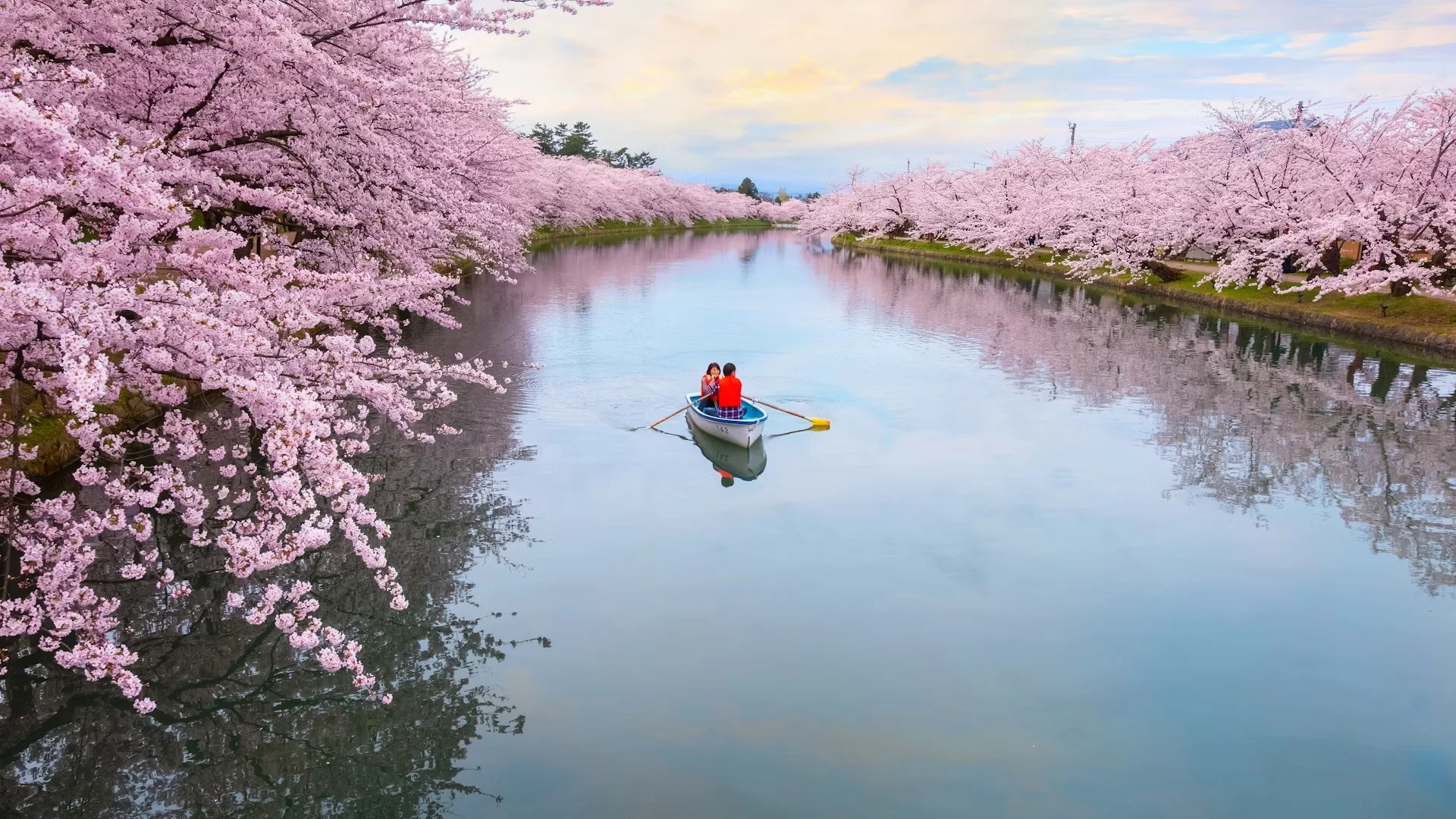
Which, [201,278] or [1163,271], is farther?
[1163,271]

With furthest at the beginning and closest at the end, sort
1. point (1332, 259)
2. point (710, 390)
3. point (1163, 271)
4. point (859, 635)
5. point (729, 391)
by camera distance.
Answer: point (1163, 271)
point (1332, 259)
point (710, 390)
point (729, 391)
point (859, 635)

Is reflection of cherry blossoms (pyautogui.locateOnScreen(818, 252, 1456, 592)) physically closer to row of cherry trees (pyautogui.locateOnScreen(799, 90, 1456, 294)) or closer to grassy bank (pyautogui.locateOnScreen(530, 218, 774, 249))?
row of cherry trees (pyautogui.locateOnScreen(799, 90, 1456, 294))

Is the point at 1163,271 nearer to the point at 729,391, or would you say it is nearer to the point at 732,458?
the point at 729,391

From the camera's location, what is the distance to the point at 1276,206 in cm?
3253

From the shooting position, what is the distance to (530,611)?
10.0 meters

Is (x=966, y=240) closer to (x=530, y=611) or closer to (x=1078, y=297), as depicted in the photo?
(x=1078, y=297)

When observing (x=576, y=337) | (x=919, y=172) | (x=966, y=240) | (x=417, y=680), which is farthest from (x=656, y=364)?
(x=919, y=172)

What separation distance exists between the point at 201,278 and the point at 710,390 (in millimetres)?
10545

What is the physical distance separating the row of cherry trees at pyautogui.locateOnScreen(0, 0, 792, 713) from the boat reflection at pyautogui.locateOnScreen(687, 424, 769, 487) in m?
5.03

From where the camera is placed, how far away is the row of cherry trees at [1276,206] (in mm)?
27984

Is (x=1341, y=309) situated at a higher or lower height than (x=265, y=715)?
higher

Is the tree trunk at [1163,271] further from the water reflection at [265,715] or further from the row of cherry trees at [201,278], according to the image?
the water reflection at [265,715]

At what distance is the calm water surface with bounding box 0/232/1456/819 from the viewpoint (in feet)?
23.7

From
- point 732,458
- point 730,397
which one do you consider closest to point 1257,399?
point 730,397
